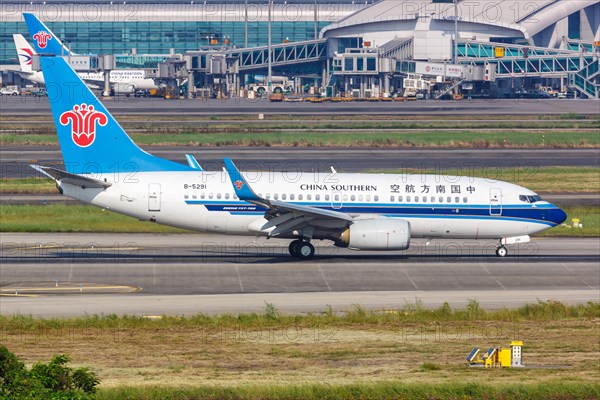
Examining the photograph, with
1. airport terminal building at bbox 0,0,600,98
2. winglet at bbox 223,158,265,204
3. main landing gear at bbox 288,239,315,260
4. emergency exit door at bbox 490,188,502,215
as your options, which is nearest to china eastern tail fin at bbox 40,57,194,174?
winglet at bbox 223,158,265,204

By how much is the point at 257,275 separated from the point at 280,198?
200 inches

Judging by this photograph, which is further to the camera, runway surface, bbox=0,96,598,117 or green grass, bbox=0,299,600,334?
runway surface, bbox=0,96,598,117

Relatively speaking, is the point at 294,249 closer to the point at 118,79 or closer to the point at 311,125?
the point at 311,125

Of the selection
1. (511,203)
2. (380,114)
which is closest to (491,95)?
(380,114)

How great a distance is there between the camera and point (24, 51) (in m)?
160

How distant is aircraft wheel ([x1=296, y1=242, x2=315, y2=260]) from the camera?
45.9 m

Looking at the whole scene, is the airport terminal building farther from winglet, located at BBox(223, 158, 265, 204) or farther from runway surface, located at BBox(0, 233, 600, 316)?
winglet, located at BBox(223, 158, 265, 204)

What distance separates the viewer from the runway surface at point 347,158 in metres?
73.3

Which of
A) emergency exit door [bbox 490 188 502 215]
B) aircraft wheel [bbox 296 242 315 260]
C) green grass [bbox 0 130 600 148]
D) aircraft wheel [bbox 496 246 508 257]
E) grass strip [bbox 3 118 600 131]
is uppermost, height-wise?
grass strip [bbox 3 118 600 131]

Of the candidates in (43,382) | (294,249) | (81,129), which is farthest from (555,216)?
(43,382)

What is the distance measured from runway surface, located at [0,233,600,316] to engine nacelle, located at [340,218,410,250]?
95cm

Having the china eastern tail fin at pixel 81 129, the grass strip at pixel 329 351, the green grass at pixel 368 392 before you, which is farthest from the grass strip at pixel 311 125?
the green grass at pixel 368 392

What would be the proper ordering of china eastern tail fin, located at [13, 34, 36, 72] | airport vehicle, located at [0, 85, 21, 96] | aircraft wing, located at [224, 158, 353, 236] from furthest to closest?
airport vehicle, located at [0, 85, 21, 96]
china eastern tail fin, located at [13, 34, 36, 72]
aircraft wing, located at [224, 158, 353, 236]

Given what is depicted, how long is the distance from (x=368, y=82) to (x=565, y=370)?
141 metres
